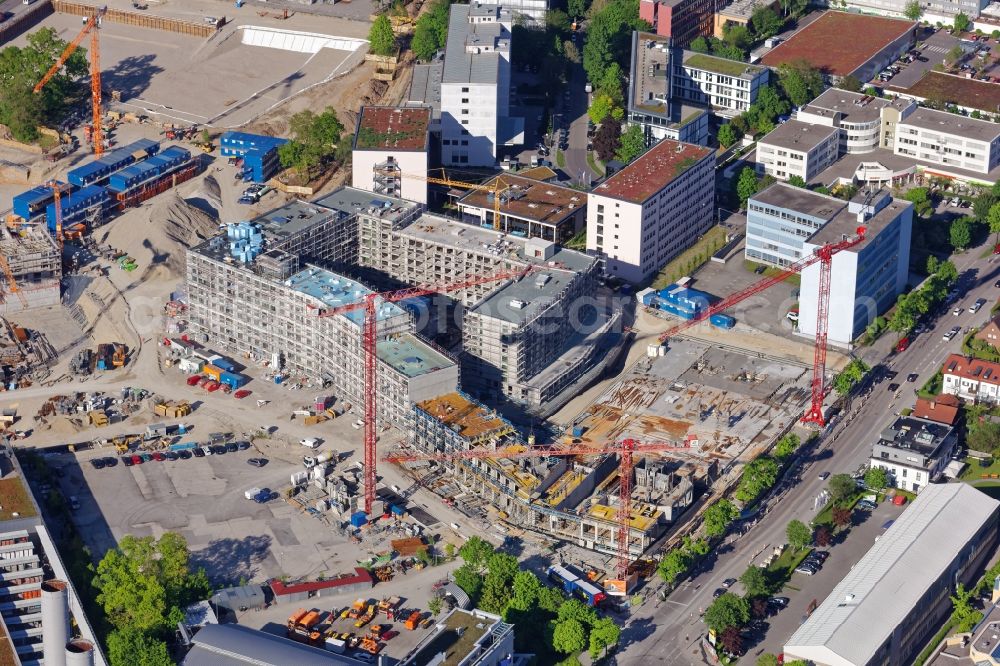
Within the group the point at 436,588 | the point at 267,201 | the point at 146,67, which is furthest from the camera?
the point at 146,67

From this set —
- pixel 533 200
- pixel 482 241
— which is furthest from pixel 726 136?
pixel 482 241

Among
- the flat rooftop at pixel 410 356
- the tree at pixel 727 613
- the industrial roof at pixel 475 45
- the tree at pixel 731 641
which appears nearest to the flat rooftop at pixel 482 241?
the flat rooftop at pixel 410 356

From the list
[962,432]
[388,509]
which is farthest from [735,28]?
[388,509]

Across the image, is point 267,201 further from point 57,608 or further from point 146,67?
point 57,608

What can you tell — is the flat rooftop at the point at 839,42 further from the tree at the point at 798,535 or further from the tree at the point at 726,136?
the tree at the point at 798,535

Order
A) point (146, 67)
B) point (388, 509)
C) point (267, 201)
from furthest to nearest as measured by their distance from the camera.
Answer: point (146, 67) → point (267, 201) → point (388, 509)

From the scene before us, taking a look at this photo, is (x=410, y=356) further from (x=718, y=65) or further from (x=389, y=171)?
(x=718, y=65)

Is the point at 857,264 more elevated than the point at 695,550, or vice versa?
the point at 857,264

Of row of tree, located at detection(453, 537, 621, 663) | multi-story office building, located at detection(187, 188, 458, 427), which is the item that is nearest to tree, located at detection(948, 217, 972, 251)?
multi-story office building, located at detection(187, 188, 458, 427)
